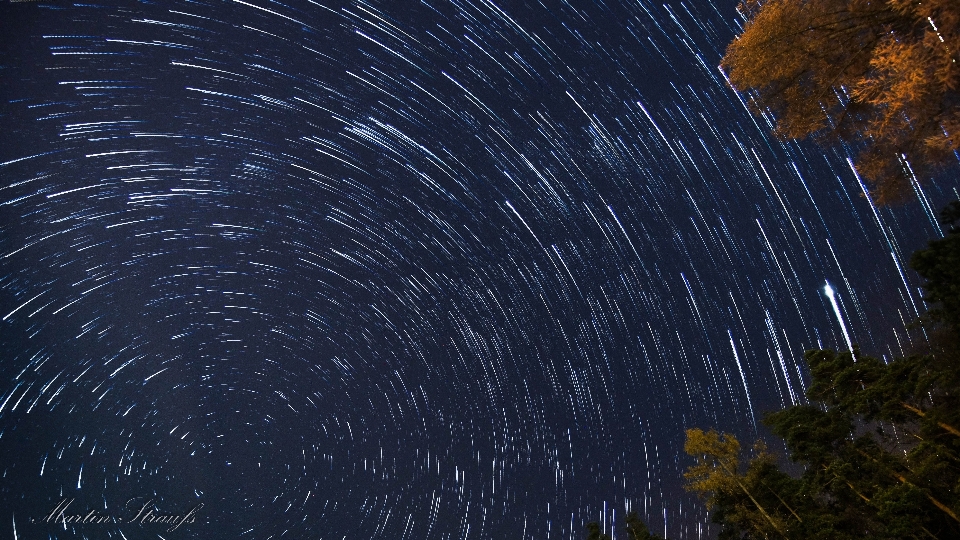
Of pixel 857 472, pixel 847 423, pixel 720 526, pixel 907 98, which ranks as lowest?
pixel 720 526

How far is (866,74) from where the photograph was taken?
20.5 feet

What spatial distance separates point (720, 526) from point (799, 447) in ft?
14.4

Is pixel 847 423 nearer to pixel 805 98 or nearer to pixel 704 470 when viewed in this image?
pixel 704 470

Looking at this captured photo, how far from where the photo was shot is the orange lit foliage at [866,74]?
475cm

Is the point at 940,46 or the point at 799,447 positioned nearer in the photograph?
the point at 940,46

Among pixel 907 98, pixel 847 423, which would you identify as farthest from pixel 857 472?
pixel 907 98

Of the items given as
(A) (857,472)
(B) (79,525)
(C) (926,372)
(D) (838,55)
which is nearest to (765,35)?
(D) (838,55)

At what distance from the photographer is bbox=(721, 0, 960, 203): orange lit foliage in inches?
187

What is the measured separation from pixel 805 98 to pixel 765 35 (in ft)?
4.18

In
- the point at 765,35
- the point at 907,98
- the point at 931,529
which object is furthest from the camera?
the point at 931,529

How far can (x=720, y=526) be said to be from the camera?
61.1 feet

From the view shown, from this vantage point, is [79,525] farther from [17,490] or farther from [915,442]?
[915,442]

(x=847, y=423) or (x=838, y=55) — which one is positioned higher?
(x=838, y=55)

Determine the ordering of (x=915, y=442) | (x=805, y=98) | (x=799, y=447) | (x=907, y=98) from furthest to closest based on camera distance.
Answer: (x=799, y=447) → (x=915, y=442) → (x=805, y=98) → (x=907, y=98)
